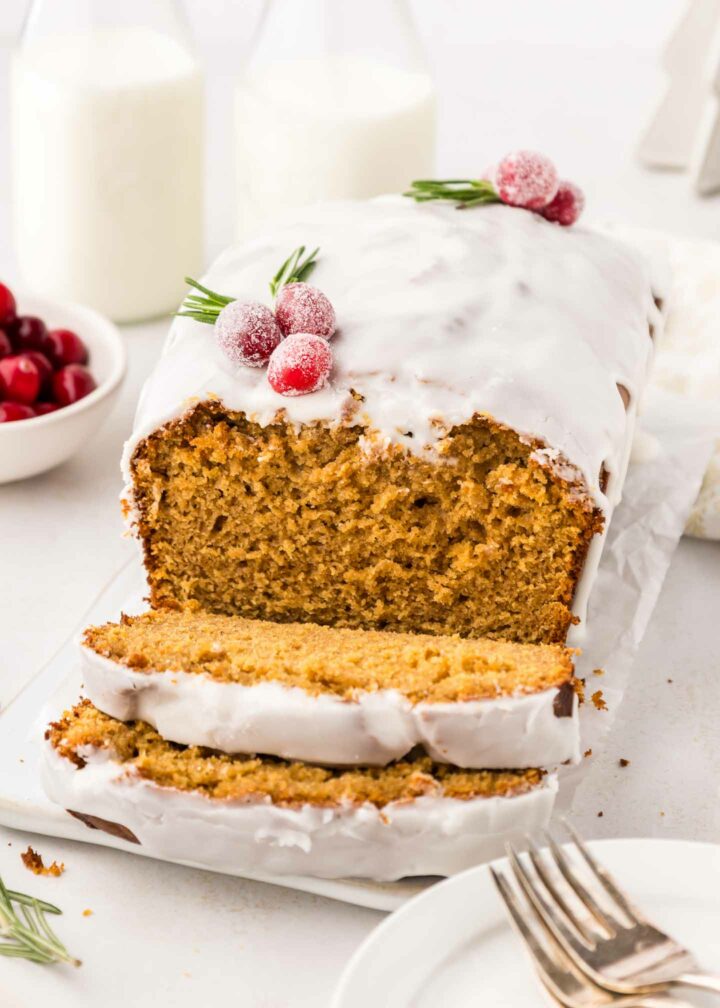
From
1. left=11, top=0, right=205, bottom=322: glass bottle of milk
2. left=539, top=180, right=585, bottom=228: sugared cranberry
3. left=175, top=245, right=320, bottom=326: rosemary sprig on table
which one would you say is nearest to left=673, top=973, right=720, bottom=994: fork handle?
left=175, top=245, right=320, bottom=326: rosemary sprig on table

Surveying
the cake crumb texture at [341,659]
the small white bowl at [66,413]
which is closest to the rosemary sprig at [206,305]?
the cake crumb texture at [341,659]

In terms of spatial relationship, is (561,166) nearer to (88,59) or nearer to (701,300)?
(701,300)

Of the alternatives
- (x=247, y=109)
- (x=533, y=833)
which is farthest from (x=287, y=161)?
(x=533, y=833)

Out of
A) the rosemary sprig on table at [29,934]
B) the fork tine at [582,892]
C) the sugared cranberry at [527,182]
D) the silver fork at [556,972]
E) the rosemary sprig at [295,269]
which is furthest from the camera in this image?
the sugared cranberry at [527,182]

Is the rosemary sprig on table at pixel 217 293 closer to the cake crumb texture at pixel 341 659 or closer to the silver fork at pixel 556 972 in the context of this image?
the cake crumb texture at pixel 341 659

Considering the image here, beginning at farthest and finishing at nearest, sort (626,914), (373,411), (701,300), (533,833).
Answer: (701,300) < (373,411) < (533,833) < (626,914)

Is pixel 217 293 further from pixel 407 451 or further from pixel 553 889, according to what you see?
pixel 553 889

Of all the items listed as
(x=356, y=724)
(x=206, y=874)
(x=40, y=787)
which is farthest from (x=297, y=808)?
(x=40, y=787)
